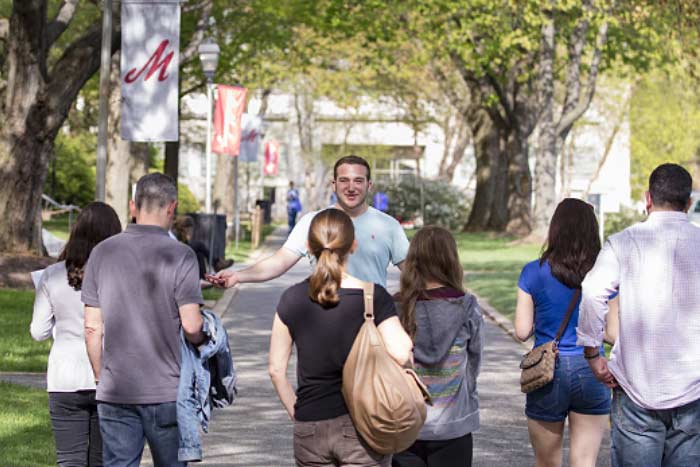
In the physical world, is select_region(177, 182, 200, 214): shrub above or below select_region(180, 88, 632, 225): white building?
below

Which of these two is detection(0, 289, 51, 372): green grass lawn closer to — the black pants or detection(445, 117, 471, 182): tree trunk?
the black pants

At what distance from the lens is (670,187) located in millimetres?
5898

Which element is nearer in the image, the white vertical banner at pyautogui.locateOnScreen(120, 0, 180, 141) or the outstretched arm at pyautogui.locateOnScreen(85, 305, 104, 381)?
the outstretched arm at pyautogui.locateOnScreen(85, 305, 104, 381)

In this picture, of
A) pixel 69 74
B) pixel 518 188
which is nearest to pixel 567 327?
pixel 69 74

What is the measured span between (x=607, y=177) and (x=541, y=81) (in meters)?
57.2

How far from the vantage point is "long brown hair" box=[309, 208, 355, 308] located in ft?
17.8

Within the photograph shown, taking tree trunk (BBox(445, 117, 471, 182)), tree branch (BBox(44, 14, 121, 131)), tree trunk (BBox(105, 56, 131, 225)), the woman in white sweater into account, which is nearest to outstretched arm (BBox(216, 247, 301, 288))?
the woman in white sweater

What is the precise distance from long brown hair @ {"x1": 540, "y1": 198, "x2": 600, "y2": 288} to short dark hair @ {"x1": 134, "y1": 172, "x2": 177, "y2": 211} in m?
1.80

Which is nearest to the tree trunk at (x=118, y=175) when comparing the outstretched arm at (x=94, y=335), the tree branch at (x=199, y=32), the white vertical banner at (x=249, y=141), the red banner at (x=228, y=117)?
the red banner at (x=228, y=117)

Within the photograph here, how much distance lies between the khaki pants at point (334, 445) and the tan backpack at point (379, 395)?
6 cm

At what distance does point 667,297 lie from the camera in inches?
229

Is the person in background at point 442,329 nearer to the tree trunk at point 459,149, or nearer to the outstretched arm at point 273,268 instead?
the outstretched arm at point 273,268

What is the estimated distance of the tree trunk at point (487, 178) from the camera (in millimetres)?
50250

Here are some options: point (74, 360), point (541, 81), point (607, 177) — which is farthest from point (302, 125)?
point (74, 360)
